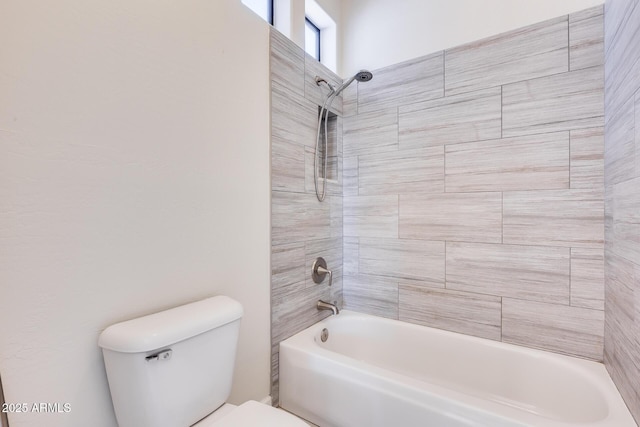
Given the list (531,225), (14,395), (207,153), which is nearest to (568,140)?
(531,225)

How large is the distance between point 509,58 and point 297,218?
1492mm

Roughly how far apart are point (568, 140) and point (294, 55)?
1538mm

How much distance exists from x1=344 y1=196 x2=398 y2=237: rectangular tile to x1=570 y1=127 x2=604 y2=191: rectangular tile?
0.93 m

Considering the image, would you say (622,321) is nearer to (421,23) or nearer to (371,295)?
(371,295)

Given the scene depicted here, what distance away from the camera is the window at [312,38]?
2.14 m

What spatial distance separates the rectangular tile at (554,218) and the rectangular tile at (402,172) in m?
0.42

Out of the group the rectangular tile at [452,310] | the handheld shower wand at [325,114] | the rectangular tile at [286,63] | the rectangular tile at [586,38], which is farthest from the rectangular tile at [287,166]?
the rectangular tile at [586,38]

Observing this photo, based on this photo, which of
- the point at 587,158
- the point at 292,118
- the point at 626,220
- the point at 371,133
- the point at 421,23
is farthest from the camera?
the point at 371,133

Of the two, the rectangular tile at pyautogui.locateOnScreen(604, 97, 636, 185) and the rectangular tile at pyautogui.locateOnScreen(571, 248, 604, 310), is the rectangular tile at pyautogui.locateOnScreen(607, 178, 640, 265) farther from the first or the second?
the rectangular tile at pyautogui.locateOnScreen(571, 248, 604, 310)

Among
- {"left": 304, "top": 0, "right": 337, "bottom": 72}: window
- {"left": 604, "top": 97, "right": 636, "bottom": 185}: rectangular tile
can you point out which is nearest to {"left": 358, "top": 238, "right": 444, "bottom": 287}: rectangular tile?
{"left": 604, "top": 97, "right": 636, "bottom": 185}: rectangular tile

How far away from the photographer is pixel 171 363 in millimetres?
977

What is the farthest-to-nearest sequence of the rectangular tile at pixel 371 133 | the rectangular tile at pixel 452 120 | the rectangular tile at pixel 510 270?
the rectangular tile at pixel 371 133, the rectangular tile at pixel 452 120, the rectangular tile at pixel 510 270

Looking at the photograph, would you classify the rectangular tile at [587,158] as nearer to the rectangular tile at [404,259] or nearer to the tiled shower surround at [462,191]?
the tiled shower surround at [462,191]

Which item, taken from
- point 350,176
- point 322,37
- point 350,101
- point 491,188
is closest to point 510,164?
point 491,188
